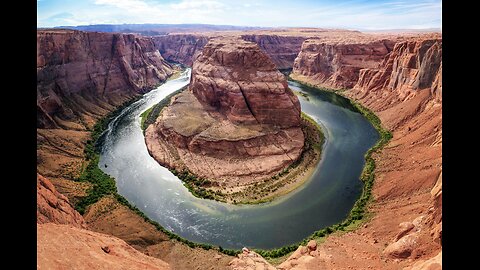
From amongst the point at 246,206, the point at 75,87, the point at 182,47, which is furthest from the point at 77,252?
the point at 182,47

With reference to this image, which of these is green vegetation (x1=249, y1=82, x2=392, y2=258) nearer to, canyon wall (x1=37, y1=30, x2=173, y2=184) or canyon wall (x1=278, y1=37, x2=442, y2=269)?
canyon wall (x1=278, y1=37, x2=442, y2=269)

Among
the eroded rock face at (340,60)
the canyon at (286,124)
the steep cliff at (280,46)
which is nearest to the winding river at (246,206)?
the canyon at (286,124)

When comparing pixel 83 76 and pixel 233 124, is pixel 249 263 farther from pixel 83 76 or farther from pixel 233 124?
pixel 83 76

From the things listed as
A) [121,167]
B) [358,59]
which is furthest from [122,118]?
[358,59]

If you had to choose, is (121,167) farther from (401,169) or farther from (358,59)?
(358,59)

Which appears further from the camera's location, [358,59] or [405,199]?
[358,59]

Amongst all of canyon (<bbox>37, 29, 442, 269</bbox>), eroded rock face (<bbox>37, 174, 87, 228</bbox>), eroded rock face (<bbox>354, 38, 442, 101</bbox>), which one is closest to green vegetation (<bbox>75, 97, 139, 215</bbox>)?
canyon (<bbox>37, 29, 442, 269</bbox>)

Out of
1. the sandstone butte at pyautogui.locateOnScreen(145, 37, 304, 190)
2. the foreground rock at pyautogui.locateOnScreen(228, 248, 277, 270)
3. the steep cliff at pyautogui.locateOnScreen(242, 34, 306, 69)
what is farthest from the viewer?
the steep cliff at pyautogui.locateOnScreen(242, 34, 306, 69)
